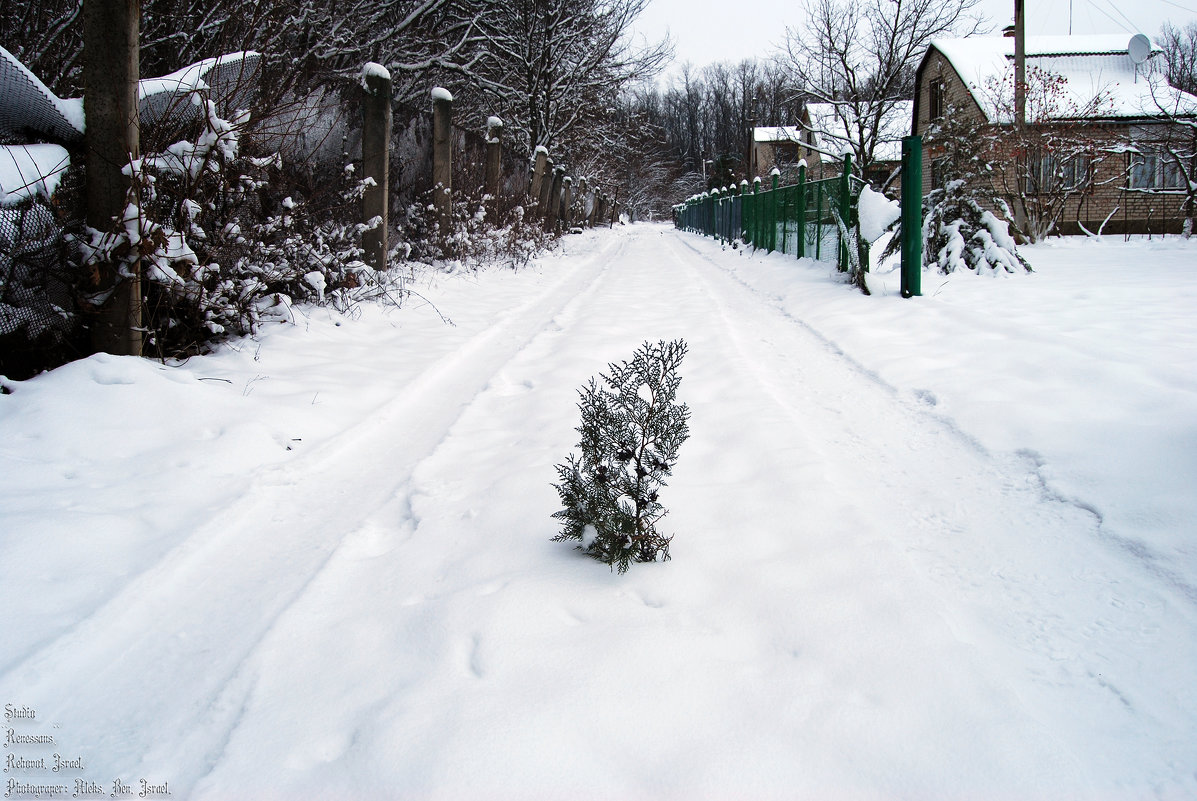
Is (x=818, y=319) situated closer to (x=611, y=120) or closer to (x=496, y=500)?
(x=496, y=500)

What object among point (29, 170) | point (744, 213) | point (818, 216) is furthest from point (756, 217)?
point (29, 170)

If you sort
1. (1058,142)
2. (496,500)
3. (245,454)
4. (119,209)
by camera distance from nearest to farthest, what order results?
(496,500) < (245,454) < (119,209) < (1058,142)

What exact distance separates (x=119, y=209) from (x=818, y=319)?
215 inches

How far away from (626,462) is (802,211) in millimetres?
11229

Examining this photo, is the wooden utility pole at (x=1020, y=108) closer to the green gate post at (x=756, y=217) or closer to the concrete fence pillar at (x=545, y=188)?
the green gate post at (x=756, y=217)

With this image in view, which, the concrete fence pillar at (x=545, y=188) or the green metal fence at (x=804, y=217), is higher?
the concrete fence pillar at (x=545, y=188)

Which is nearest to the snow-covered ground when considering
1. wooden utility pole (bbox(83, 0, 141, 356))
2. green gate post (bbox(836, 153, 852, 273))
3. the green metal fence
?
wooden utility pole (bbox(83, 0, 141, 356))

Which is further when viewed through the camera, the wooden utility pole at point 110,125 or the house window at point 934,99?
the house window at point 934,99

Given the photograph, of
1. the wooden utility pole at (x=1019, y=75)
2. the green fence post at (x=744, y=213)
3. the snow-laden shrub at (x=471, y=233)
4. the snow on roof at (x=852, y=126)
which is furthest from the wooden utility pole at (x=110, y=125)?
the snow on roof at (x=852, y=126)

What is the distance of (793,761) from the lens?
1.55m

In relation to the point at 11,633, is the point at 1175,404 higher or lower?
higher

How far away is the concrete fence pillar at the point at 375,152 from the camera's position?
711 centimetres

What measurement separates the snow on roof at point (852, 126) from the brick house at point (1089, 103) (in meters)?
1.66

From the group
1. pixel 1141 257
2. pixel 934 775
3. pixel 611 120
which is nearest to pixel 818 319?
pixel 934 775
